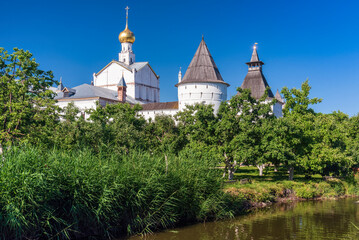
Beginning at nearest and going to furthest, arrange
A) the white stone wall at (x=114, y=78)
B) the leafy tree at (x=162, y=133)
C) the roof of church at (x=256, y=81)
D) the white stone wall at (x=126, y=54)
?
the leafy tree at (x=162, y=133)
the roof of church at (x=256, y=81)
the white stone wall at (x=114, y=78)
the white stone wall at (x=126, y=54)

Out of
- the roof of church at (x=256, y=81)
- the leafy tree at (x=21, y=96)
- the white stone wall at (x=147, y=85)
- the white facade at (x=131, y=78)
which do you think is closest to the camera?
the leafy tree at (x=21, y=96)

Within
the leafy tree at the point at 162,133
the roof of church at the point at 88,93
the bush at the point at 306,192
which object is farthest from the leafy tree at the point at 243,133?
the roof of church at the point at 88,93

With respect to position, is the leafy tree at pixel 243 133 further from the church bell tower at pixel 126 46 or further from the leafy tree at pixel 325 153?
the church bell tower at pixel 126 46

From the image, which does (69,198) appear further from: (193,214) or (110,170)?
(193,214)

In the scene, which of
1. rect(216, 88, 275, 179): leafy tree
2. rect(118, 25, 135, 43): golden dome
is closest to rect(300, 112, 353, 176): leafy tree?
rect(216, 88, 275, 179): leafy tree

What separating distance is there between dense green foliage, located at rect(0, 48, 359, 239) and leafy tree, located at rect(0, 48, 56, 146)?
2.0 inches

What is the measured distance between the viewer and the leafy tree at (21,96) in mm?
17797

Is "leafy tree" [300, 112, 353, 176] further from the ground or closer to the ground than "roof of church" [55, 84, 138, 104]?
closer to the ground

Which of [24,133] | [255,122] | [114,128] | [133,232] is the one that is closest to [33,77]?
[24,133]

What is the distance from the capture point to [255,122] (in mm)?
25562

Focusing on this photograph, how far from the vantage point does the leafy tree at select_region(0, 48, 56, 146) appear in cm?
1780

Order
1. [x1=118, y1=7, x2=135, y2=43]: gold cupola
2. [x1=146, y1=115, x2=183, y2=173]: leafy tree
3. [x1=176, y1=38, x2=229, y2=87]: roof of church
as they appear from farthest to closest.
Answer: [x1=118, y1=7, x2=135, y2=43]: gold cupola, [x1=176, y1=38, x2=229, y2=87]: roof of church, [x1=146, y1=115, x2=183, y2=173]: leafy tree

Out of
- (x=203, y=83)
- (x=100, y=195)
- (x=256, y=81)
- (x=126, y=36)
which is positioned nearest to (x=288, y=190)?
(x=100, y=195)

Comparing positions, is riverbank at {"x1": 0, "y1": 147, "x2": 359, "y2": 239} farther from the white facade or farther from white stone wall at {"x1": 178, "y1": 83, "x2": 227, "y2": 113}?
the white facade
